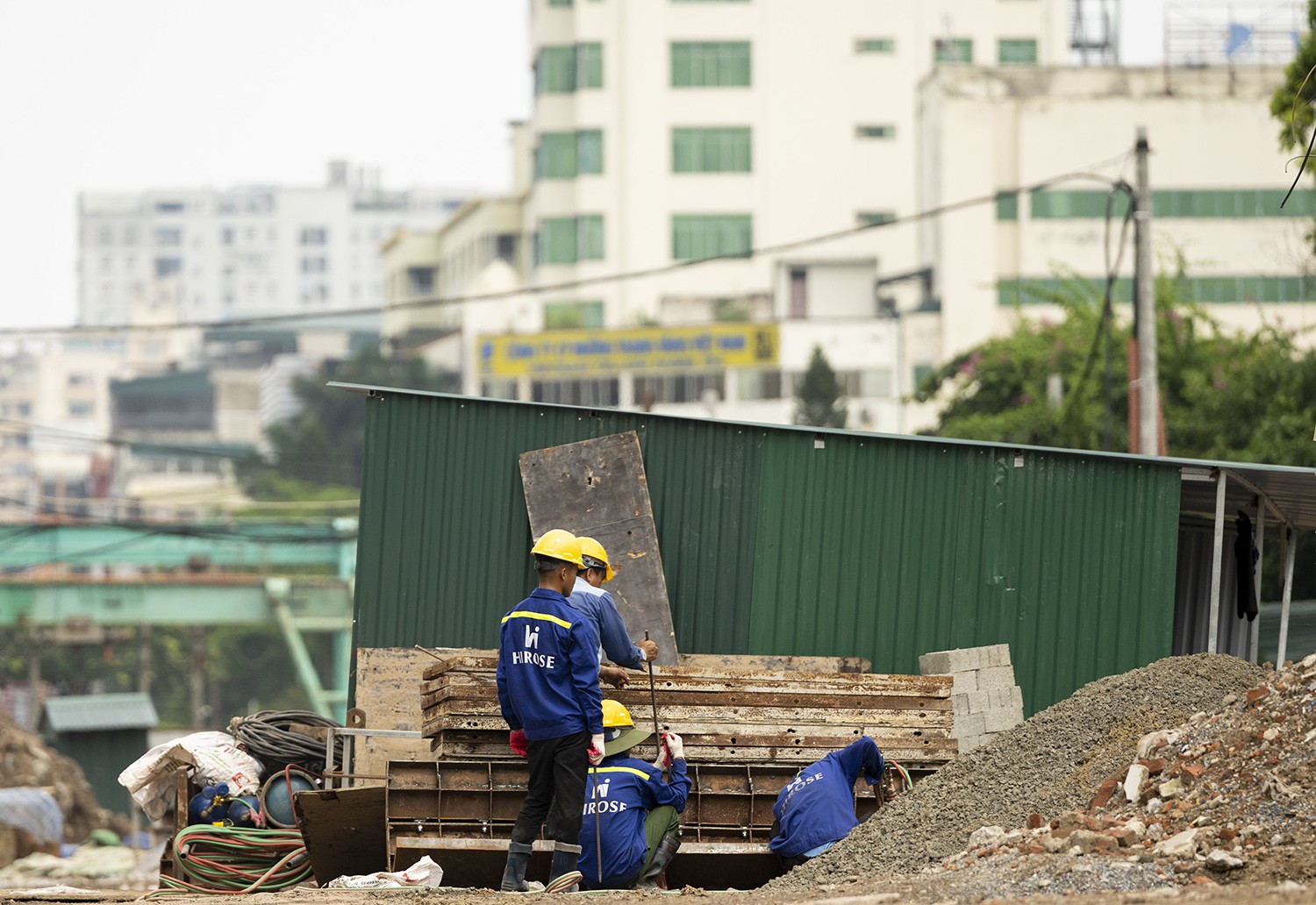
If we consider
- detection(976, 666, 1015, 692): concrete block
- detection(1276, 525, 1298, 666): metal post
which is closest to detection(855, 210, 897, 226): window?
detection(1276, 525, 1298, 666): metal post

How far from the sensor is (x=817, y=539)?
13.8 meters

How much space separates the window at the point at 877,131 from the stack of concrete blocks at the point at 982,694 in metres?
65.2

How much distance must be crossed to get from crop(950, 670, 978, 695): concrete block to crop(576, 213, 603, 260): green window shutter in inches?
2514

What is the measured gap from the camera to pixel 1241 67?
67.7 meters

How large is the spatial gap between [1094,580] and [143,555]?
26465 millimetres

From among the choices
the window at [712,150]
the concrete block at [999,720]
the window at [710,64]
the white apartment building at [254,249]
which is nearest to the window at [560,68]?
the window at [710,64]

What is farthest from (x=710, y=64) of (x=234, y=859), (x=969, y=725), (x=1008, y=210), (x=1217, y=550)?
(x=234, y=859)

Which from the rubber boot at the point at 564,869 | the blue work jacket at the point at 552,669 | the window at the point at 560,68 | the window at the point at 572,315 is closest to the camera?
the rubber boot at the point at 564,869

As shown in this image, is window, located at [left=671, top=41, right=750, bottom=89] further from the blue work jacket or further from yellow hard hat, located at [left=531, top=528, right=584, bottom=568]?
the blue work jacket

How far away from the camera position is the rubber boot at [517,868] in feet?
32.8

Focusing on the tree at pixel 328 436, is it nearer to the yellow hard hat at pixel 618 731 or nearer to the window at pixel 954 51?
the window at pixel 954 51

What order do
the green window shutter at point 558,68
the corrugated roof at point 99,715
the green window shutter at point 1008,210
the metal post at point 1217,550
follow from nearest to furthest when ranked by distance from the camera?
the metal post at point 1217,550 → the corrugated roof at point 99,715 → the green window shutter at point 1008,210 → the green window shutter at point 558,68

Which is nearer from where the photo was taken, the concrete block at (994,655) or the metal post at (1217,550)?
the concrete block at (994,655)

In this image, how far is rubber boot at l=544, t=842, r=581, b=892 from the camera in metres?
9.77
